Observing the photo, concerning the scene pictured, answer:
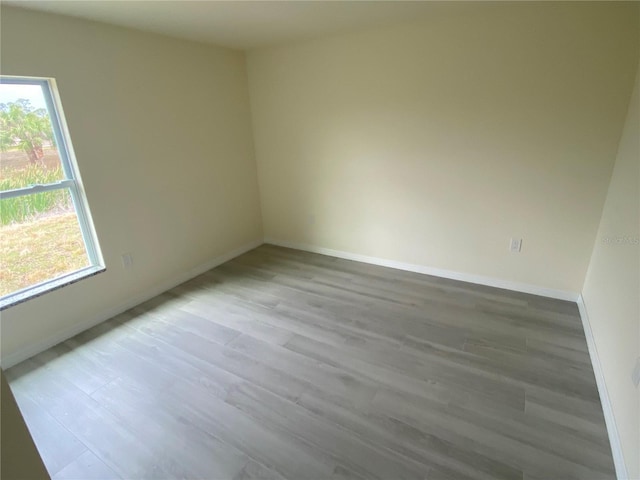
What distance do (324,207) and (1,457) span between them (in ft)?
10.4

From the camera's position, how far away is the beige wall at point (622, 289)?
148 centimetres

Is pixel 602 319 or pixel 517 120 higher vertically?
pixel 517 120

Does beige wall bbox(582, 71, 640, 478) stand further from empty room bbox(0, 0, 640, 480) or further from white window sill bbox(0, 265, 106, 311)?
white window sill bbox(0, 265, 106, 311)

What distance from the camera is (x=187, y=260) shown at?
3.47 m

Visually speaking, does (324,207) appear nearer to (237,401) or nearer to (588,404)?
(237,401)

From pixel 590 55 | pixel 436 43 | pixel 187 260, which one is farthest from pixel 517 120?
pixel 187 260

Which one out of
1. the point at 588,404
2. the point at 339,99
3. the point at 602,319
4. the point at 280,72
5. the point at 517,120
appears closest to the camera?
the point at 588,404

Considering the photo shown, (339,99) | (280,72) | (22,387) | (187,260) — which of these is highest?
(280,72)

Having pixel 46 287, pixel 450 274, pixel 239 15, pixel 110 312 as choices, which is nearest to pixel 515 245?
pixel 450 274

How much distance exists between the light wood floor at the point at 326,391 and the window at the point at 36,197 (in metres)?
0.53

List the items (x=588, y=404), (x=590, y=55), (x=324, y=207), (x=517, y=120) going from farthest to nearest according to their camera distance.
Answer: (x=324, y=207) → (x=517, y=120) → (x=590, y=55) → (x=588, y=404)

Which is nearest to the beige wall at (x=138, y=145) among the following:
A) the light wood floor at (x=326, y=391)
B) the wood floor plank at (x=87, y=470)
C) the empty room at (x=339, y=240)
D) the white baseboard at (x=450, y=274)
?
the empty room at (x=339, y=240)

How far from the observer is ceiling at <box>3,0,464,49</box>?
214 cm

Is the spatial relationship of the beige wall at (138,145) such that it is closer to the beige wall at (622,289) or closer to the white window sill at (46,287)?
the white window sill at (46,287)
